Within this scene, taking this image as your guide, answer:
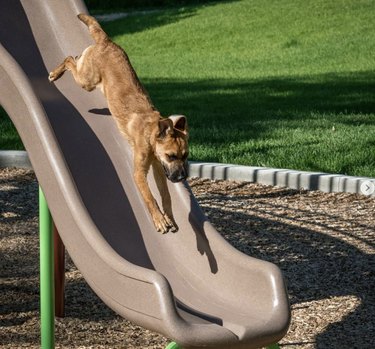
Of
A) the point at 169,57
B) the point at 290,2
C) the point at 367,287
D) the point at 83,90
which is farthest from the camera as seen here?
the point at 290,2

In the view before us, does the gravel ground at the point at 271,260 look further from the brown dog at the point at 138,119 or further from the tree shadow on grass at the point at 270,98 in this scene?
the tree shadow on grass at the point at 270,98

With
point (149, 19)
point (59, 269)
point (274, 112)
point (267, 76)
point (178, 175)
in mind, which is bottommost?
point (149, 19)

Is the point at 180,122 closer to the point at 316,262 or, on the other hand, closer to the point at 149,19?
the point at 316,262

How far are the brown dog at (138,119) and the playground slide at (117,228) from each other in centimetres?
16

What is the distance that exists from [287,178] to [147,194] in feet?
12.1

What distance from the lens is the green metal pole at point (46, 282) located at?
432 cm

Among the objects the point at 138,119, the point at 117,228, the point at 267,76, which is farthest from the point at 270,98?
the point at 138,119

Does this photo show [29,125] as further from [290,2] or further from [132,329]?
[290,2]

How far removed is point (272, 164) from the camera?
834 centimetres

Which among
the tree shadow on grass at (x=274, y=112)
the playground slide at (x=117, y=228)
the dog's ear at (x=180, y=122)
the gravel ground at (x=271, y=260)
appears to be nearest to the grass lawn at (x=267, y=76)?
the tree shadow on grass at (x=274, y=112)

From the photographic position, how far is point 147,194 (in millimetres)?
4137

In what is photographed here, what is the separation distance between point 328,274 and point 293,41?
50.2ft

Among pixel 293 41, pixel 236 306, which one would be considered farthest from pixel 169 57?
pixel 236 306

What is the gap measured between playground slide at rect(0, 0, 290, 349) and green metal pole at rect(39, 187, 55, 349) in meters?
0.19
